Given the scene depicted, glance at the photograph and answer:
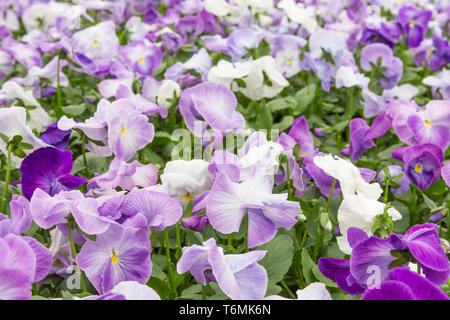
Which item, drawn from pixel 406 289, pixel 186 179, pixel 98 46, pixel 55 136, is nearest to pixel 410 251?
pixel 406 289

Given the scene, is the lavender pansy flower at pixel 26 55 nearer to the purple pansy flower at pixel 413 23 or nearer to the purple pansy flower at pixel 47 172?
the purple pansy flower at pixel 47 172

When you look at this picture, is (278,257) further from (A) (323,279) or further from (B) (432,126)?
(B) (432,126)

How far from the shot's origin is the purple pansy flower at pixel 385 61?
69.1 inches

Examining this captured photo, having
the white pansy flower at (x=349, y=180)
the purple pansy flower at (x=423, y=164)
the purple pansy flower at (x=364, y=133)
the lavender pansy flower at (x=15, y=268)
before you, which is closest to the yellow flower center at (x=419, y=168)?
the purple pansy flower at (x=423, y=164)

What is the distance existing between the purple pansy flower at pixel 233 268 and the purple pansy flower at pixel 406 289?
0.48ft

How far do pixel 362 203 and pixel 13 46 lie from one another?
136cm

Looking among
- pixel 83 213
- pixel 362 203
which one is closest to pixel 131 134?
pixel 83 213

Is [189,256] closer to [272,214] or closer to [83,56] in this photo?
[272,214]

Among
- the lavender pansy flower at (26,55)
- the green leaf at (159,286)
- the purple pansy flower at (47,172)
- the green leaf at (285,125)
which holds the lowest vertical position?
the green leaf at (285,125)

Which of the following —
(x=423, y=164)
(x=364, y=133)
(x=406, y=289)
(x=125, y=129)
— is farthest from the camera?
(x=364, y=133)

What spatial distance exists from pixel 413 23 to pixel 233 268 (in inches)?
65.5

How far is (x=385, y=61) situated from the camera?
1.77 meters

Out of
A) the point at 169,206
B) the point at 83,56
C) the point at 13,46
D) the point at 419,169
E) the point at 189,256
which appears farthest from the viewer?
the point at 13,46

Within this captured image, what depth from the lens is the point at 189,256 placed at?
2.50 ft
